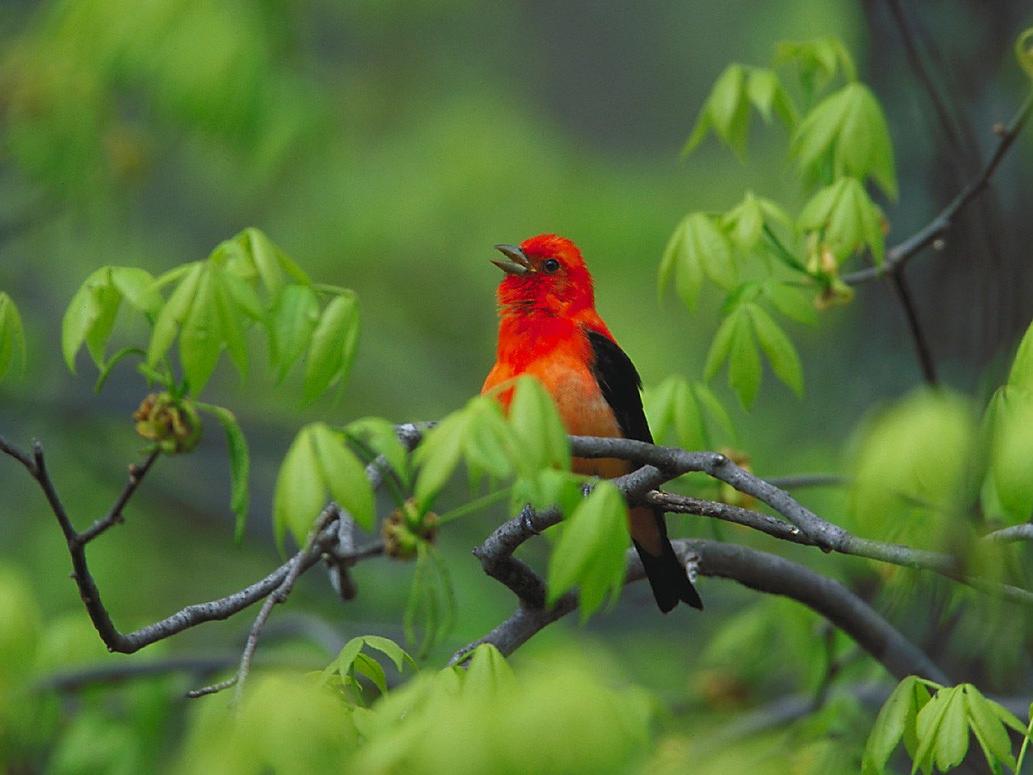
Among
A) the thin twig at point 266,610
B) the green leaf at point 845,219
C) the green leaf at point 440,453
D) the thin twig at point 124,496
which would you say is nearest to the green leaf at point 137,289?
the thin twig at point 124,496

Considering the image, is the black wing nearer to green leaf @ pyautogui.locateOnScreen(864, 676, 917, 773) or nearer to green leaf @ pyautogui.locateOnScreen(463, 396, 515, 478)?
green leaf @ pyautogui.locateOnScreen(864, 676, 917, 773)

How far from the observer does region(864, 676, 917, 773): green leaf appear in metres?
2.69

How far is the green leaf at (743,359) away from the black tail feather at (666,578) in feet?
2.27

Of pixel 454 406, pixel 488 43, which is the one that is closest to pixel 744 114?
pixel 454 406

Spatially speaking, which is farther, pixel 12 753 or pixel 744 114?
pixel 12 753

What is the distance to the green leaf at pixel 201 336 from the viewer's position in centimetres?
253

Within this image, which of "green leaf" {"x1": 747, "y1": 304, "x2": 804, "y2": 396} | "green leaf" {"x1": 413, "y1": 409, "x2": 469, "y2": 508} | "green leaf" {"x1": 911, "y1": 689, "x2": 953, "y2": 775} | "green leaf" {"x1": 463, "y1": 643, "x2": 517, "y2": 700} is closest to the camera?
"green leaf" {"x1": 413, "y1": 409, "x2": 469, "y2": 508}

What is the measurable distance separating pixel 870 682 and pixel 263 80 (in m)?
4.22

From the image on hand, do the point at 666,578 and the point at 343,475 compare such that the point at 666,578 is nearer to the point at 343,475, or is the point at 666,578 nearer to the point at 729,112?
the point at 729,112

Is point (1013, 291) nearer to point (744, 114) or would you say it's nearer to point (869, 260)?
point (869, 260)

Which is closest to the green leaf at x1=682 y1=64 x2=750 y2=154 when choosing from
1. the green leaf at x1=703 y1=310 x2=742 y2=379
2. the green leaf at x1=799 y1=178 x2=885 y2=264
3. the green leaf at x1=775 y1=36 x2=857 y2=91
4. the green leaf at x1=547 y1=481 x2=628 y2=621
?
the green leaf at x1=775 y1=36 x2=857 y2=91

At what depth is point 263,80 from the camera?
265 inches

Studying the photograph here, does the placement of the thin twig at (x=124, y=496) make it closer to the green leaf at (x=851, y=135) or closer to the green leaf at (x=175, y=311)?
the green leaf at (x=175, y=311)

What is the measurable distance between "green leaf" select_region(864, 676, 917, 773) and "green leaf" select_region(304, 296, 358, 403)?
1350 mm
